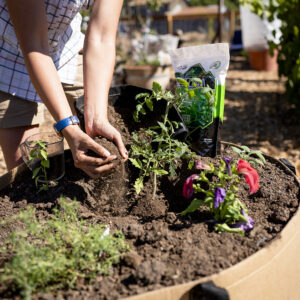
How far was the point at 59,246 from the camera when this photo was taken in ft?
3.34

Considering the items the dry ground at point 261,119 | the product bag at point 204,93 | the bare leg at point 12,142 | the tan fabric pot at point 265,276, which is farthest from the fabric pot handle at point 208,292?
the dry ground at point 261,119

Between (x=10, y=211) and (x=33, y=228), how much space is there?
495 mm

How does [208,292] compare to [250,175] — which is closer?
[208,292]

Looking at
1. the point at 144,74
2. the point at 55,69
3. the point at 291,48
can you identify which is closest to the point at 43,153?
the point at 55,69

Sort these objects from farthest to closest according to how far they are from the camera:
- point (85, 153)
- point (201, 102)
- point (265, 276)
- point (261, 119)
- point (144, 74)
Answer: point (144, 74) → point (261, 119) → point (201, 102) → point (85, 153) → point (265, 276)

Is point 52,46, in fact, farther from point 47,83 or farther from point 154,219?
point 154,219

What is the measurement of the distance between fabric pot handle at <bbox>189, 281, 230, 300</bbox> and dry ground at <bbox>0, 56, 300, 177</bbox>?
2.41 metres

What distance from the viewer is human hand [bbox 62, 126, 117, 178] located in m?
1.19

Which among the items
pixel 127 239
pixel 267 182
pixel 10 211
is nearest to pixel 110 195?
pixel 127 239

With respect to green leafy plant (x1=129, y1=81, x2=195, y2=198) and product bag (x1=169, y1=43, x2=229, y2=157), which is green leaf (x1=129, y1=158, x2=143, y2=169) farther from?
product bag (x1=169, y1=43, x2=229, y2=157)

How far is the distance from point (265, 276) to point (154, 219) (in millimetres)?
446

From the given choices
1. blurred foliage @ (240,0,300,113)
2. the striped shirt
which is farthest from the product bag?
blurred foliage @ (240,0,300,113)

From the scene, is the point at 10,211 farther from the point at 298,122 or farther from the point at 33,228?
the point at 298,122

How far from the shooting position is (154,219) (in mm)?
1268
